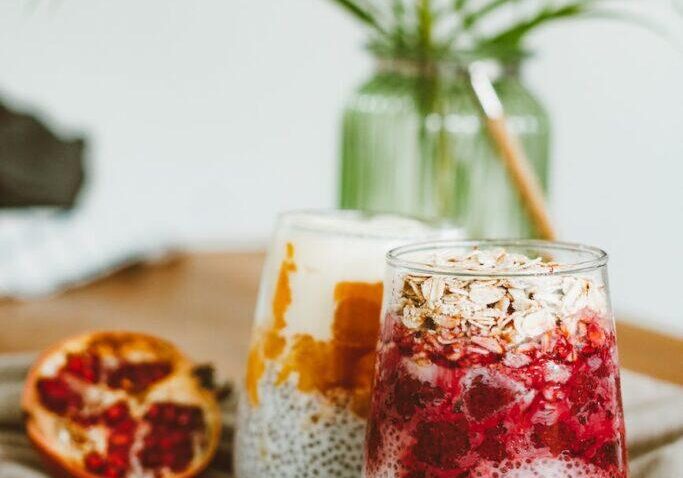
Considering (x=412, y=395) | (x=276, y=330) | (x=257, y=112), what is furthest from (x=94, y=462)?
(x=257, y=112)

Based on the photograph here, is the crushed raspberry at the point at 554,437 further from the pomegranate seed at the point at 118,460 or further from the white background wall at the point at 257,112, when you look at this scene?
the white background wall at the point at 257,112

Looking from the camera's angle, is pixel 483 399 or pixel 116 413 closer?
→ pixel 483 399

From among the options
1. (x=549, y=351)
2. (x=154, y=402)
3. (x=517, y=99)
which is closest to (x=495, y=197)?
(x=517, y=99)

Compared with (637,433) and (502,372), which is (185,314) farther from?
(502,372)

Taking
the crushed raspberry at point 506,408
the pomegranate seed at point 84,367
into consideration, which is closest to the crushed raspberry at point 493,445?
the crushed raspberry at point 506,408

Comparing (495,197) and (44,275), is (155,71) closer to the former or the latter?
(44,275)

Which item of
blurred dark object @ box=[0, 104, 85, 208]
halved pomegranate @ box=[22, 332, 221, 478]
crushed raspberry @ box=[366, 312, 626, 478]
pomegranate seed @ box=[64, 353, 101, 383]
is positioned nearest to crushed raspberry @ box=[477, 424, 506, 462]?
crushed raspberry @ box=[366, 312, 626, 478]
